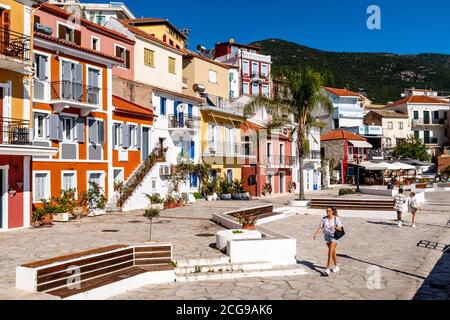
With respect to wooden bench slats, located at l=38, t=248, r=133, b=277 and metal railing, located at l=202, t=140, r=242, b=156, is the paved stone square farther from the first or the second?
metal railing, located at l=202, t=140, r=242, b=156

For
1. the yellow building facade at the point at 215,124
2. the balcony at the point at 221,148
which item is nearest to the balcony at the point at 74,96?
the yellow building facade at the point at 215,124

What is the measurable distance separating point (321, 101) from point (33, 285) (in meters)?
26.2

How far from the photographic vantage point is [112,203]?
28125 mm

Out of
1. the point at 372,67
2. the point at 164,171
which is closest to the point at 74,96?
the point at 164,171

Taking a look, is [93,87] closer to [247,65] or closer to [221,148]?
[221,148]

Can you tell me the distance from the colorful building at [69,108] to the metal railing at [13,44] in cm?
297

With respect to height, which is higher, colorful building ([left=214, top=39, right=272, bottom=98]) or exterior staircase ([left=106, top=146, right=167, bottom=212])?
colorful building ([left=214, top=39, right=272, bottom=98])

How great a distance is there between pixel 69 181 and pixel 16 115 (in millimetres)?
6363

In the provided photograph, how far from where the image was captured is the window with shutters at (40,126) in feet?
77.7

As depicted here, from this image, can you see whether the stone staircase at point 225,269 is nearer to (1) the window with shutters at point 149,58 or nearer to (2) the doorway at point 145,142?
(2) the doorway at point 145,142

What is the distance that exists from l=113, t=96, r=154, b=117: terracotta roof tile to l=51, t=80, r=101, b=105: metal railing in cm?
221

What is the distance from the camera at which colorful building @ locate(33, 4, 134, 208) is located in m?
23.8

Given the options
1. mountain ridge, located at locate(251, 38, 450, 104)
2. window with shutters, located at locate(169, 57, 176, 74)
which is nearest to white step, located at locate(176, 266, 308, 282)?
window with shutters, located at locate(169, 57, 176, 74)
